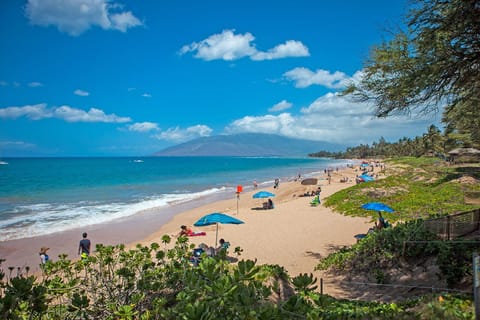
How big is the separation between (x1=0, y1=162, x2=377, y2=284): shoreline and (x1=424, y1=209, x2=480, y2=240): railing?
382 cm

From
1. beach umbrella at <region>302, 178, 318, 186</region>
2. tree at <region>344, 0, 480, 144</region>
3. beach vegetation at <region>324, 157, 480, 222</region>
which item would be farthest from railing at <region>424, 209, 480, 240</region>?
beach umbrella at <region>302, 178, 318, 186</region>

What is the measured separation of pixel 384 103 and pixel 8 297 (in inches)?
322

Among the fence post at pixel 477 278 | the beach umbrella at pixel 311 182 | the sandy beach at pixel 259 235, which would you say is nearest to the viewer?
the fence post at pixel 477 278

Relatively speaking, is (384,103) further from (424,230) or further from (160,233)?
(160,233)

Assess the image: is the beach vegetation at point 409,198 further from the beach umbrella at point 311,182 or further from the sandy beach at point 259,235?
the beach umbrella at point 311,182

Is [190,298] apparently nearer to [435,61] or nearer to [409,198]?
[435,61]

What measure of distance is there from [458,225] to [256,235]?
8804mm

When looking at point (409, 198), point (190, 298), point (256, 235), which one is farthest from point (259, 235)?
point (190, 298)

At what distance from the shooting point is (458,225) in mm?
7520

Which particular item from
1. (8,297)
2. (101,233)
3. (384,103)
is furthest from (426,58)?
(101,233)

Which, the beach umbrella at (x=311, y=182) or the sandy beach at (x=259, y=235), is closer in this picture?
the sandy beach at (x=259, y=235)

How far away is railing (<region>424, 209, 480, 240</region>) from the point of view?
7492 mm

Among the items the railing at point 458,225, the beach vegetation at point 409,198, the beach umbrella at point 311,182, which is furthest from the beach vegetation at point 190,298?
the beach umbrella at point 311,182

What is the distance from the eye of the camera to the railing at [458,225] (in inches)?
295
